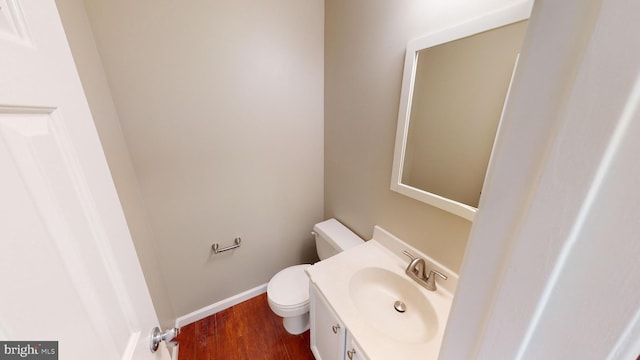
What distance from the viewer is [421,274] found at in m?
1.00

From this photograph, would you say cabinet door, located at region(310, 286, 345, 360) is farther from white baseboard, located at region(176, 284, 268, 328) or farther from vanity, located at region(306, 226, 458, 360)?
white baseboard, located at region(176, 284, 268, 328)

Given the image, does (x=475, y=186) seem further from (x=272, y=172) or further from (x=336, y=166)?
(x=272, y=172)

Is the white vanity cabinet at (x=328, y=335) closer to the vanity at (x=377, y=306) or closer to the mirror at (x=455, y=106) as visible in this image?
the vanity at (x=377, y=306)

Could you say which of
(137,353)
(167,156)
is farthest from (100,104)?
(137,353)

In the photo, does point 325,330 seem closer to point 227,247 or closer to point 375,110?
→ point 227,247

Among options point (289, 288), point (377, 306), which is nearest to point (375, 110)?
point (377, 306)

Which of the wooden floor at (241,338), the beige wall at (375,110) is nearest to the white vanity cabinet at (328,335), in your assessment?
the wooden floor at (241,338)

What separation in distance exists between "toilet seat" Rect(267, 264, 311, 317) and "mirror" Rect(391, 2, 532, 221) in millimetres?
925

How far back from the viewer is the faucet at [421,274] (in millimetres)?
945

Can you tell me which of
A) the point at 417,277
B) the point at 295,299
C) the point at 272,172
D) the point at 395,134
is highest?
the point at 395,134

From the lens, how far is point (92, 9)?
2.92 ft

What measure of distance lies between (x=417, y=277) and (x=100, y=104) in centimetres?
153

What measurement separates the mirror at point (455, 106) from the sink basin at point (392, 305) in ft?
1.43

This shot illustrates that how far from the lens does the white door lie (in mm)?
274
